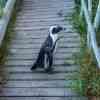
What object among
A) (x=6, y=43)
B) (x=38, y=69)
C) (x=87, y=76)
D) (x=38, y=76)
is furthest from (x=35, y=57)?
(x=87, y=76)

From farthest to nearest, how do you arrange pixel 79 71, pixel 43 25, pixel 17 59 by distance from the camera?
pixel 43 25
pixel 17 59
pixel 79 71

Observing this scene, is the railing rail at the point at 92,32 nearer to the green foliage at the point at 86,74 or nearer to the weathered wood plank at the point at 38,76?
the green foliage at the point at 86,74

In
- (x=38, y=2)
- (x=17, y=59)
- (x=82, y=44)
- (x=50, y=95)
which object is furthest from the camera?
(x=38, y=2)

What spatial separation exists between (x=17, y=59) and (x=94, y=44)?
1.42 m

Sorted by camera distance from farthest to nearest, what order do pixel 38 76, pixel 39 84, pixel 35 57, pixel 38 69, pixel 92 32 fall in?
pixel 35 57 < pixel 92 32 < pixel 38 69 < pixel 38 76 < pixel 39 84

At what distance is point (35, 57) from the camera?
6.07 meters

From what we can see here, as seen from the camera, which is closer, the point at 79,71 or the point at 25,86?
the point at 25,86

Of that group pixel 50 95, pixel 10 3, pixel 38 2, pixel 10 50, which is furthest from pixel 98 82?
pixel 38 2

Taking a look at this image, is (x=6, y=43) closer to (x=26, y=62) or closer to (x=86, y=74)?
(x=26, y=62)

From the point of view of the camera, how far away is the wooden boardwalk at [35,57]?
195 inches

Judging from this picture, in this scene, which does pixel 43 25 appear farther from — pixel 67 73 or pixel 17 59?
pixel 67 73

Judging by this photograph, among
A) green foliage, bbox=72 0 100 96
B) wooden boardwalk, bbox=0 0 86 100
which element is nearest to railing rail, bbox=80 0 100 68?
green foliage, bbox=72 0 100 96

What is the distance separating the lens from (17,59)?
6.04m

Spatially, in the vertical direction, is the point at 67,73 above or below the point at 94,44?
below
